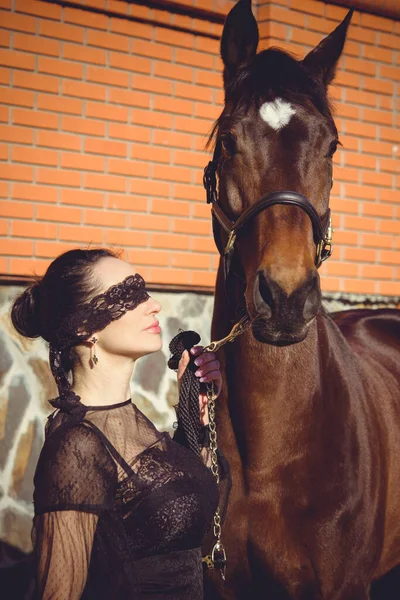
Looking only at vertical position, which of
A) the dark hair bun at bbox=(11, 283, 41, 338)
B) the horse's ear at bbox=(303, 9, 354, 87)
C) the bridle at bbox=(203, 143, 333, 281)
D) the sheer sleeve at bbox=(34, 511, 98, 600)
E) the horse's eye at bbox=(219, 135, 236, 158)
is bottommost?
the sheer sleeve at bbox=(34, 511, 98, 600)

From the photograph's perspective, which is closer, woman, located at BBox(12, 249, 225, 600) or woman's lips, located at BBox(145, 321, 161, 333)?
woman, located at BBox(12, 249, 225, 600)

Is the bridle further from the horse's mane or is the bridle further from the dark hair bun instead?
the dark hair bun

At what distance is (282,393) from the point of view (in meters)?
2.69

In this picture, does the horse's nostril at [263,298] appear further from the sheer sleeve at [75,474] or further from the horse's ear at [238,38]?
the horse's ear at [238,38]

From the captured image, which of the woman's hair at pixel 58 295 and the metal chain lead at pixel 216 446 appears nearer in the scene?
the woman's hair at pixel 58 295

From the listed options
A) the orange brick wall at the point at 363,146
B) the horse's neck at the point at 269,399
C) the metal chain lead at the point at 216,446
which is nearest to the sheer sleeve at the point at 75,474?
the metal chain lead at the point at 216,446

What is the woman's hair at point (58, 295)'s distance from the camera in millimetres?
2258

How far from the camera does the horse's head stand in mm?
2291

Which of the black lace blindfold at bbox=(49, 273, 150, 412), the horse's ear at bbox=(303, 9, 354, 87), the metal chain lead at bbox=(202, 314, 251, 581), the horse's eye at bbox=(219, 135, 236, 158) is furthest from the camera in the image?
the horse's ear at bbox=(303, 9, 354, 87)

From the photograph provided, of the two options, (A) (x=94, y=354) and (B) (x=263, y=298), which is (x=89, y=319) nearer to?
(A) (x=94, y=354)

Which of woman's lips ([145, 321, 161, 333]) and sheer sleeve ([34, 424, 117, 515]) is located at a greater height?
woman's lips ([145, 321, 161, 333])

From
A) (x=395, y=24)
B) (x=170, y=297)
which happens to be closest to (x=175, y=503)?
(x=170, y=297)

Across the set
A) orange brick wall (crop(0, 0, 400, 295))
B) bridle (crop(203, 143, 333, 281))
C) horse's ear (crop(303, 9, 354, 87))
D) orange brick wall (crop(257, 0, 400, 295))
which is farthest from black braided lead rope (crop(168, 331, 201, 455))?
orange brick wall (crop(257, 0, 400, 295))

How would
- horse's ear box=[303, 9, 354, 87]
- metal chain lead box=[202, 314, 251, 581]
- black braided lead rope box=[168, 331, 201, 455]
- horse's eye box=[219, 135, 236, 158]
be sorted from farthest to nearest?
1. horse's ear box=[303, 9, 354, 87]
2. horse's eye box=[219, 135, 236, 158]
3. black braided lead rope box=[168, 331, 201, 455]
4. metal chain lead box=[202, 314, 251, 581]
